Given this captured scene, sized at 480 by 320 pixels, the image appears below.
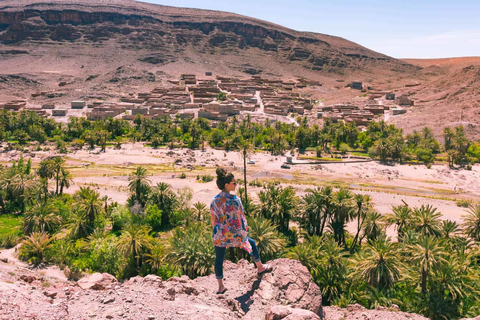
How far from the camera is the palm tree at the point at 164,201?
100 feet

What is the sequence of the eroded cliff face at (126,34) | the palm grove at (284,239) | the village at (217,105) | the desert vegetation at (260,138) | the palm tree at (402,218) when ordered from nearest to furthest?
the palm grove at (284,239), the palm tree at (402,218), the desert vegetation at (260,138), the village at (217,105), the eroded cliff face at (126,34)

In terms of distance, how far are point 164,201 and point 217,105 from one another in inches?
2577

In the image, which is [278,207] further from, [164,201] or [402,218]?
[164,201]

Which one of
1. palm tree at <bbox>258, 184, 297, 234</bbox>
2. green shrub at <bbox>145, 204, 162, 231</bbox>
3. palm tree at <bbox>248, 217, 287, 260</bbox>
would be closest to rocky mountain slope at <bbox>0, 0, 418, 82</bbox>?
green shrub at <bbox>145, 204, 162, 231</bbox>

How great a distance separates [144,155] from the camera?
207 feet

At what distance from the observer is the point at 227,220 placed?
27.1 feet

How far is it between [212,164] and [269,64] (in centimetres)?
13417

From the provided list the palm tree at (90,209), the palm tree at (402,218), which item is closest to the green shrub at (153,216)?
the palm tree at (90,209)

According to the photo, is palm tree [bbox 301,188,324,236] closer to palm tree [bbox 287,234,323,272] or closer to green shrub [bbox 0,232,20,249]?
palm tree [bbox 287,234,323,272]

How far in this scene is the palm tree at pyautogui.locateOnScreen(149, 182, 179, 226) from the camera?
30.6m

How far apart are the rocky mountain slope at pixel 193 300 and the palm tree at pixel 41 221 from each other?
18.8 metres

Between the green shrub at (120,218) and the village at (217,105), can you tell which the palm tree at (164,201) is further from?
the village at (217,105)

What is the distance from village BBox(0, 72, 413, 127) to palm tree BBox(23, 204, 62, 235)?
62004mm

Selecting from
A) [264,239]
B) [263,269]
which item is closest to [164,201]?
[264,239]
